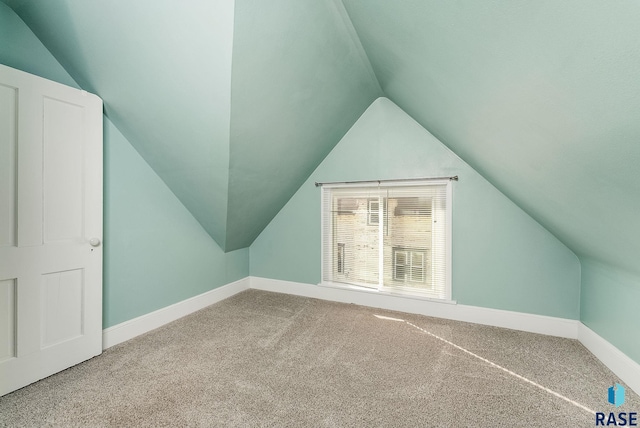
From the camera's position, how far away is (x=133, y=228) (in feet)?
7.89

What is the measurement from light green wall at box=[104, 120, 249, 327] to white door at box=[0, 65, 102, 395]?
185 millimetres

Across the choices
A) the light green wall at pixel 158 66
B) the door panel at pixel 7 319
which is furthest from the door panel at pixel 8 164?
the light green wall at pixel 158 66

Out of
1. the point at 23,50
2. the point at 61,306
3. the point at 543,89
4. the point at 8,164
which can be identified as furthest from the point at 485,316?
the point at 23,50

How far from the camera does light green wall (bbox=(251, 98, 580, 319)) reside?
8.20ft

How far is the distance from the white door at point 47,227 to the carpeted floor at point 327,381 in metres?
0.22

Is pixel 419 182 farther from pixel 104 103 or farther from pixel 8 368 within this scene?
pixel 8 368

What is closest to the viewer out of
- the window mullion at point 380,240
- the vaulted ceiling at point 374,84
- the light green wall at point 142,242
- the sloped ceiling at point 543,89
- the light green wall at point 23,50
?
the sloped ceiling at point 543,89

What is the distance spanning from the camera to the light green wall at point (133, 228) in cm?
184

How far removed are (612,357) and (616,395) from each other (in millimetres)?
398

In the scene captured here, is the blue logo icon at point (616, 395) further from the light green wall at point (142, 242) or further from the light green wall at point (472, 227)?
the light green wall at point (142, 242)

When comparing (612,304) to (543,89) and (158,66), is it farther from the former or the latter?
(158,66)

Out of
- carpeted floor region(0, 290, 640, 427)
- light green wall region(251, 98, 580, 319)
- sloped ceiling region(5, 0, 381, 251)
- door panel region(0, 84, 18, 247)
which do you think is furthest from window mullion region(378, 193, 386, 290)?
door panel region(0, 84, 18, 247)

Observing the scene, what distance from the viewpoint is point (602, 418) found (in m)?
1.50

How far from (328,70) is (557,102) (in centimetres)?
161
